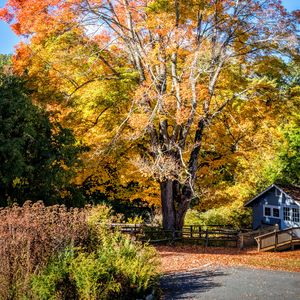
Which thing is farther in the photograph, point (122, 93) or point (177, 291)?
point (122, 93)

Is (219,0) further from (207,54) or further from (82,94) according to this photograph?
(82,94)

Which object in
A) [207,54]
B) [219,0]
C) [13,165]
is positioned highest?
[219,0]

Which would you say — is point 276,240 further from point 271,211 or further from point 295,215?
point 271,211

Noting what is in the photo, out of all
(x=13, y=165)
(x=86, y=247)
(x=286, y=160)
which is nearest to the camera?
(x=86, y=247)

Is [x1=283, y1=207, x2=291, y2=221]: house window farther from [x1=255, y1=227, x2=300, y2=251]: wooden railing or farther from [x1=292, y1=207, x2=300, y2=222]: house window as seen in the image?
[x1=255, y1=227, x2=300, y2=251]: wooden railing

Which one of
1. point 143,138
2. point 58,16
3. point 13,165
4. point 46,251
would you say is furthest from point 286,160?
point 46,251

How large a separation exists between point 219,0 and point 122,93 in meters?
6.78

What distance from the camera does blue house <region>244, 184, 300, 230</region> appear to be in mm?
30844

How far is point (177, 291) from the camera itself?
38.5ft

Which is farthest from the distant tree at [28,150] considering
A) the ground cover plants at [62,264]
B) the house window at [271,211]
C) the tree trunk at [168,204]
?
the house window at [271,211]

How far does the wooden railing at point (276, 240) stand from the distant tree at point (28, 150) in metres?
11.1

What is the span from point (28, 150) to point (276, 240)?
14556 mm

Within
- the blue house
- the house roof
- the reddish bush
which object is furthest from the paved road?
the blue house

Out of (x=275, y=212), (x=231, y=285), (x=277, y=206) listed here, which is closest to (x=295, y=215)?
(x=277, y=206)
